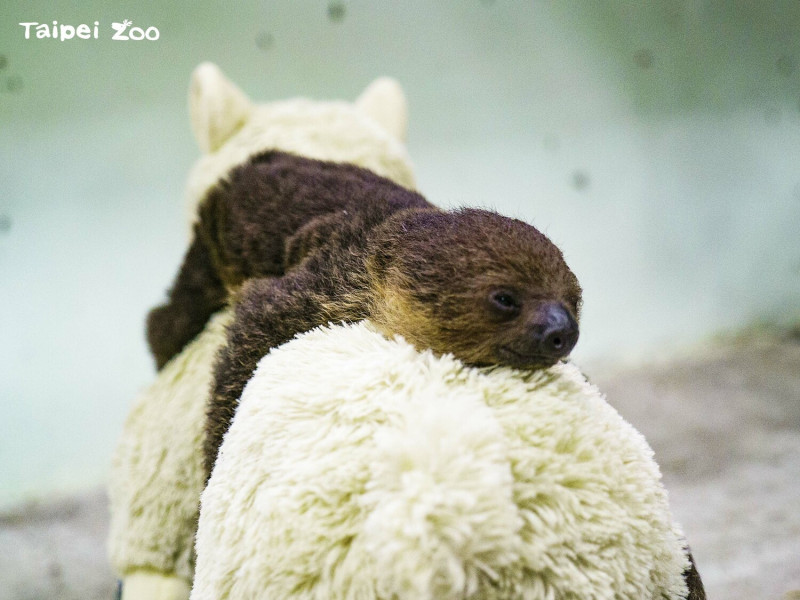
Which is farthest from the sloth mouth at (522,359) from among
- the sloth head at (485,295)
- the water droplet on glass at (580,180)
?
the water droplet on glass at (580,180)

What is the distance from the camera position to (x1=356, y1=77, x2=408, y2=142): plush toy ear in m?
0.88

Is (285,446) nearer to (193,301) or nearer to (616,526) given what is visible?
(616,526)

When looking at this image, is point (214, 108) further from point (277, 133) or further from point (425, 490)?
point (425, 490)

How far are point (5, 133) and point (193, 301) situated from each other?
0.69m

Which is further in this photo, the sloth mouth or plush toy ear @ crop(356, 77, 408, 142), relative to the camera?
plush toy ear @ crop(356, 77, 408, 142)

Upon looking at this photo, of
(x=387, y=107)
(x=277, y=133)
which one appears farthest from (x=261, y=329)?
(x=387, y=107)

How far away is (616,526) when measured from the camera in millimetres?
319

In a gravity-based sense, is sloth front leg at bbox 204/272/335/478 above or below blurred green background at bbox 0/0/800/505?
below

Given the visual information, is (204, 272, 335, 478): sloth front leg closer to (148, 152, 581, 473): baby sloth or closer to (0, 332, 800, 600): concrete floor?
(148, 152, 581, 473): baby sloth

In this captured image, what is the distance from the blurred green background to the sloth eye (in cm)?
71

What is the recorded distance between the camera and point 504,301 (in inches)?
13.8

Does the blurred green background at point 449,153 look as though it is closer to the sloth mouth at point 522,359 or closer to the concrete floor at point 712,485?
the concrete floor at point 712,485

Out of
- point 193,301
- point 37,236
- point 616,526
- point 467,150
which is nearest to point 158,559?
point 193,301

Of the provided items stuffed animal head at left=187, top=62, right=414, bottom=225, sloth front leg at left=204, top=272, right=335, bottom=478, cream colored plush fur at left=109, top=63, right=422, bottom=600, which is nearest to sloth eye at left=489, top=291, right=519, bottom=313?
sloth front leg at left=204, top=272, right=335, bottom=478
